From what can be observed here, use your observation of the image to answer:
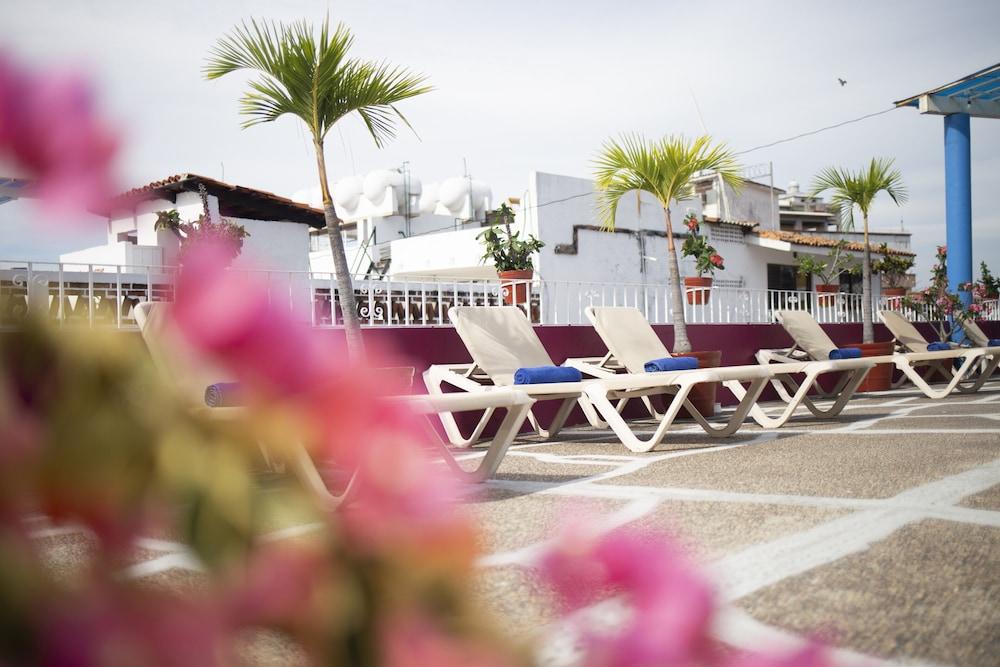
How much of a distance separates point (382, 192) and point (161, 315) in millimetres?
34815

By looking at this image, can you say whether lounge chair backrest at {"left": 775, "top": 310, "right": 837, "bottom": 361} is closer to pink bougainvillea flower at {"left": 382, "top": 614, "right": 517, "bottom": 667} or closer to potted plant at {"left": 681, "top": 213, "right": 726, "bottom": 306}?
potted plant at {"left": 681, "top": 213, "right": 726, "bottom": 306}

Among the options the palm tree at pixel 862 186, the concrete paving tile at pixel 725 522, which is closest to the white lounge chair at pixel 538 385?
the concrete paving tile at pixel 725 522

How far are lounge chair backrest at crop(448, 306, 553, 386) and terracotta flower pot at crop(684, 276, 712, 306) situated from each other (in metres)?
4.82

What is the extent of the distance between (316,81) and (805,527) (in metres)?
5.04

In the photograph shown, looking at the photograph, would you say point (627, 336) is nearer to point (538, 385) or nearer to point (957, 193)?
point (538, 385)

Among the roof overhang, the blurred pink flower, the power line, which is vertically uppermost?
the power line

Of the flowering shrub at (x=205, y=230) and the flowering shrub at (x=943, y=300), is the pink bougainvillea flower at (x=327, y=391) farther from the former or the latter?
the flowering shrub at (x=943, y=300)

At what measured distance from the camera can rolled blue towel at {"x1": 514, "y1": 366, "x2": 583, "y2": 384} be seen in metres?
5.86

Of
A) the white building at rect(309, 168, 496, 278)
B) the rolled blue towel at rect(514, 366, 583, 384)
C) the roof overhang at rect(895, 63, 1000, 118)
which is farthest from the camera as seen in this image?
the white building at rect(309, 168, 496, 278)

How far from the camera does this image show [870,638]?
6.28ft

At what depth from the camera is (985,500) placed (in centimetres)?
333

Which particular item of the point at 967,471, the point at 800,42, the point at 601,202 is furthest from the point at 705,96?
the point at 967,471

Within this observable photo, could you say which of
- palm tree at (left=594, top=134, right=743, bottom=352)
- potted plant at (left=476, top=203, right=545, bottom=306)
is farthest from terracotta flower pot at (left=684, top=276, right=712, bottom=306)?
potted plant at (left=476, top=203, right=545, bottom=306)

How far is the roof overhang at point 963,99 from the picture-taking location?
14445mm
